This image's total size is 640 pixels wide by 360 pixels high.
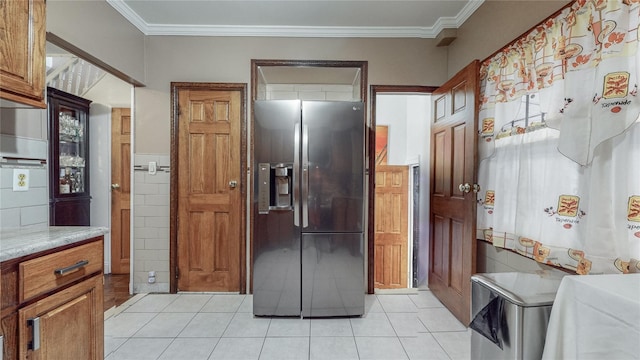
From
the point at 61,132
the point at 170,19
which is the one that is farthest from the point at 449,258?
the point at 61,132

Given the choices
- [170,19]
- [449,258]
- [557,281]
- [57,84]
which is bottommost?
[449,258]

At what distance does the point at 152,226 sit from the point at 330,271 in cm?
185

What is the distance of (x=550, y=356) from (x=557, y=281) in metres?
0.46

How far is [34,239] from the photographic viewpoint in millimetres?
1163

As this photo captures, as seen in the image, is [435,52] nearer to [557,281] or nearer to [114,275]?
[557,281]

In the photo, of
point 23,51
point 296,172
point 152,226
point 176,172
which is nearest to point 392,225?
point 296,172

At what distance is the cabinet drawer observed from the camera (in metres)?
1.03

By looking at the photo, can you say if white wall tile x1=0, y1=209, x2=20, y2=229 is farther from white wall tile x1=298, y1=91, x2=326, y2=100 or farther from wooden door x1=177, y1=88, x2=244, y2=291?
white wall tile x1=298, y1=91, x2=326, y2=100

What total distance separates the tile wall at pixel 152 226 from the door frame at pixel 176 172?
68 mm

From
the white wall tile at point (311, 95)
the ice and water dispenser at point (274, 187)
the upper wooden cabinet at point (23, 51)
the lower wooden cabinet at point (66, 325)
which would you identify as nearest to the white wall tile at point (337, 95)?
the white wall tile at point (311, 95)

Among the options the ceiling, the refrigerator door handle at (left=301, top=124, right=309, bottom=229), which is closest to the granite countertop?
the refrigerator door handle at (left=301, top=124, right=309, bottom=229)

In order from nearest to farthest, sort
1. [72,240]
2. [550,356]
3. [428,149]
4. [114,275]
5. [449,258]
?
[550,356], [72,240], [449,258], [428,149], [114,275]

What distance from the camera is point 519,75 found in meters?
1.78

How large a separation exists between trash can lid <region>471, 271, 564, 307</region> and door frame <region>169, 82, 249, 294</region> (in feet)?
6.89
